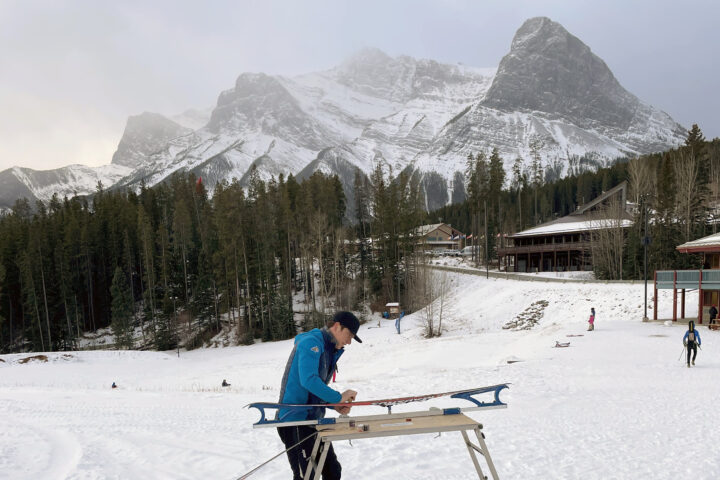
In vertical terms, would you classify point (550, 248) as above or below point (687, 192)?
below

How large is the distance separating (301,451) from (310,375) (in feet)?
2.98

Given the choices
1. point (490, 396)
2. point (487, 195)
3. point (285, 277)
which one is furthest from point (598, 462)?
point (487, 195)

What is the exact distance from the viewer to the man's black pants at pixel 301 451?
3.94m

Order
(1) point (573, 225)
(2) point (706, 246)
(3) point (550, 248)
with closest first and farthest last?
(2) point (706, 246), (3) point (550, 248), (1) point (573, 225)

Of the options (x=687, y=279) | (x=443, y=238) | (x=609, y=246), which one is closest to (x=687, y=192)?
(x=609, y=246)

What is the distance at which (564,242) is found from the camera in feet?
176

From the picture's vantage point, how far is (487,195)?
63.8 metres

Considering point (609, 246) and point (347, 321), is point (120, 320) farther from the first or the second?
point (609, 246)

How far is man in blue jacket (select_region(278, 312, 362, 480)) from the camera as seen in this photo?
3.64 meters

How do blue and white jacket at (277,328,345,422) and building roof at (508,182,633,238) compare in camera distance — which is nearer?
blue and white jacket at (277,328,345,422)

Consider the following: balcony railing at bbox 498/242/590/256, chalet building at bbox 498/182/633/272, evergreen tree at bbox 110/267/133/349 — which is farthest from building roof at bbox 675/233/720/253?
evergreen tree at bbox 110/267/133/349

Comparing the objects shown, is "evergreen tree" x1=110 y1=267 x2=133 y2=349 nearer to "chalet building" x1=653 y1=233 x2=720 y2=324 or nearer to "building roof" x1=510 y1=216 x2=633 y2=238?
"chalet building" x1=653 y1=233 x2=720 y2=324

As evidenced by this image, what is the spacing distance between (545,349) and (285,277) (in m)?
30.4

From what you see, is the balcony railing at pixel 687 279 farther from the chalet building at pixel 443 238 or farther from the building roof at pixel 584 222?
the chalet building at pixel 443 238
